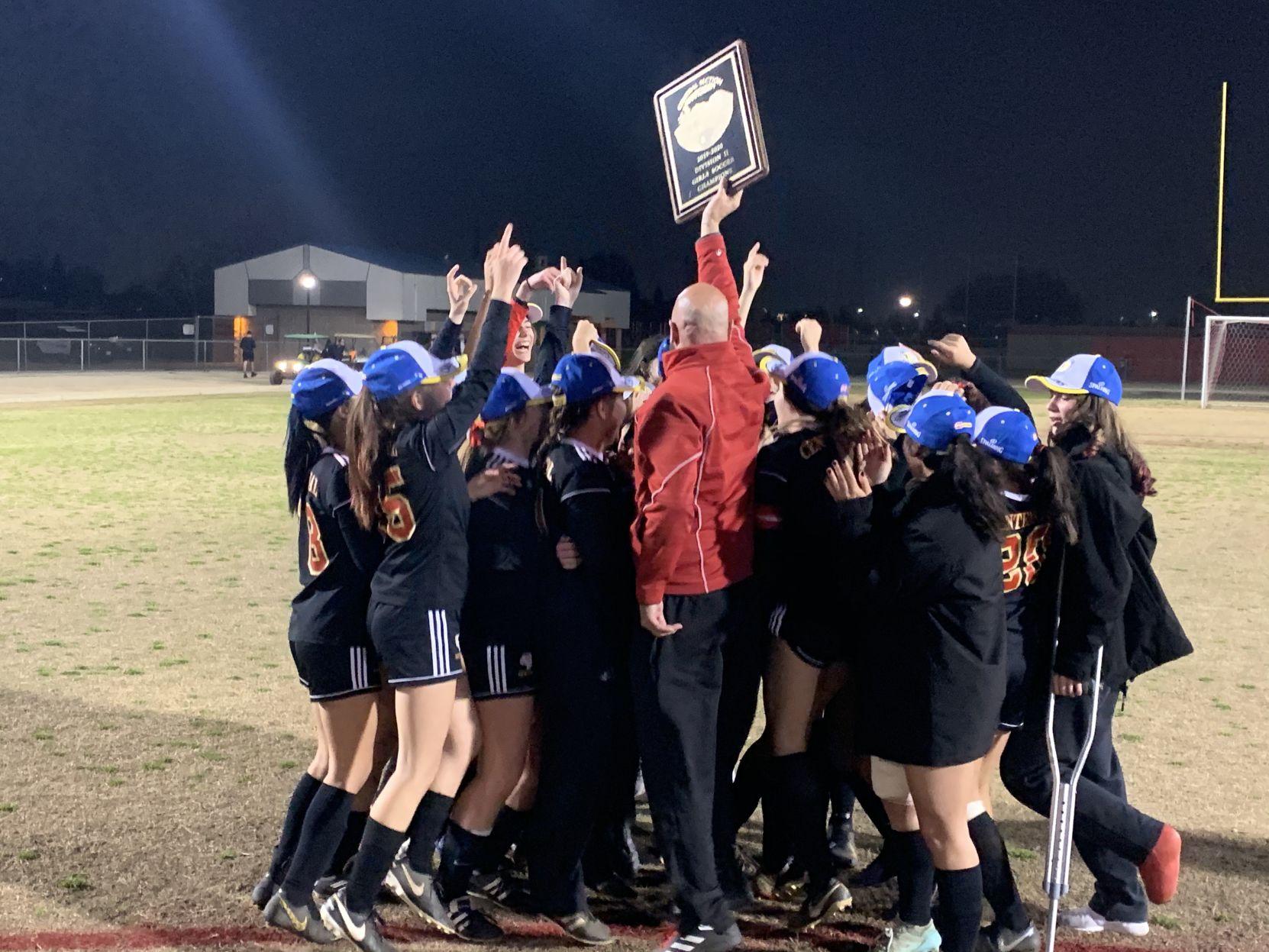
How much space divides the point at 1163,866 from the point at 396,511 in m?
2.82

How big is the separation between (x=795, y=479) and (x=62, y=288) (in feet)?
380

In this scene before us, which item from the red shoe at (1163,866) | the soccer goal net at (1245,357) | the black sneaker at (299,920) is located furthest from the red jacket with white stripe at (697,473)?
the soccer goal net at (1245,357)

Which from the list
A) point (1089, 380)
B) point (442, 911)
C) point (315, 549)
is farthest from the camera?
point (1089, 380)

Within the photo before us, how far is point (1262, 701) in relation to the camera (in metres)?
6.99

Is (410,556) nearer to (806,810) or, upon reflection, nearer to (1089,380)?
(806,810)

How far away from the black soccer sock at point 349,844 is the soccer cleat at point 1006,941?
2.18 metres

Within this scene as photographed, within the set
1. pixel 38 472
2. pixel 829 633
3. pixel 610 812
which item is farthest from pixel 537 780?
pixel 38 472

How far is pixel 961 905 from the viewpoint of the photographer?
3.73 meters

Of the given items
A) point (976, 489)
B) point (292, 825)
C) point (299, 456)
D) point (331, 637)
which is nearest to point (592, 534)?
point (331, 637)

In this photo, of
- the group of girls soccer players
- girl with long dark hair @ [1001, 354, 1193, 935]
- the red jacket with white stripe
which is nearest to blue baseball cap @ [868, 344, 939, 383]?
the group of girls soccer players

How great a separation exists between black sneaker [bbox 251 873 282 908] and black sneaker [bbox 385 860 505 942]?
42 centimetres

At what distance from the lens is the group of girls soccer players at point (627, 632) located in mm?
3734

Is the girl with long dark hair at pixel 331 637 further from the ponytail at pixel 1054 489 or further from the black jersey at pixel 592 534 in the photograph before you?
the ponytail at pixel 1054 489

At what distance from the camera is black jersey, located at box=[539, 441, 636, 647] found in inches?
162
